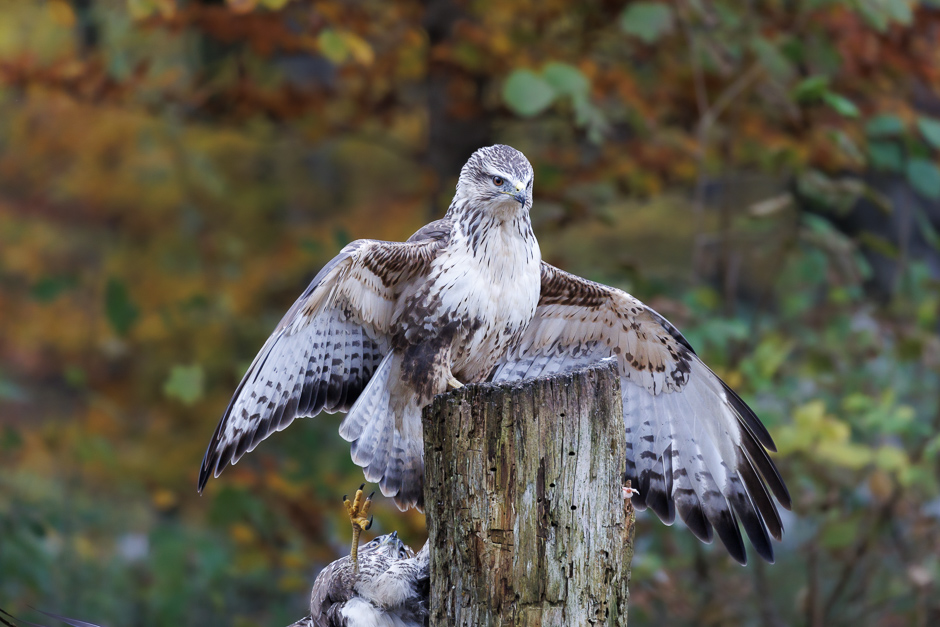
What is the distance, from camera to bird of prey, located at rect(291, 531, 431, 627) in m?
2.72

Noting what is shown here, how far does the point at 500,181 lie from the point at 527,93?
55.3 inches

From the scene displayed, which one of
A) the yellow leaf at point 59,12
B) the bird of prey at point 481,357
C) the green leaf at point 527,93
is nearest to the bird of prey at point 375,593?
the bird of prey at point 481,357

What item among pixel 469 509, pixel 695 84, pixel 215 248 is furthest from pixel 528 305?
pixel 215 248

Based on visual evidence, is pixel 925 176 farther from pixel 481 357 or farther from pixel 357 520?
pixel 357 520

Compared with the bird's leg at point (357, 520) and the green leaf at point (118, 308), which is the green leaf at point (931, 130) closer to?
the bird's leg at point (357, 520)

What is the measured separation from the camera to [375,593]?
274 centimetres

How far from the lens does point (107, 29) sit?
6.63 metres

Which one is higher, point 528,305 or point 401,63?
point 401,63

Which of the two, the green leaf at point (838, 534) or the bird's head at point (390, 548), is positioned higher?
the green leaf at point (838, 534)

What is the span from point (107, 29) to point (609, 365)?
5698 mm

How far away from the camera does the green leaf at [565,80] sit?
13.7 feet

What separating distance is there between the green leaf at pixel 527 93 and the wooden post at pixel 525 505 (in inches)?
84.9

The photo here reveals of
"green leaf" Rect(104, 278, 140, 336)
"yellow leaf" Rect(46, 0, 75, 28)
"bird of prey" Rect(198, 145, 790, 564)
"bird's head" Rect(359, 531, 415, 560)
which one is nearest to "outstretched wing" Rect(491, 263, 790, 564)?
"bird of prey" Rect(198, 145, 790, 564)

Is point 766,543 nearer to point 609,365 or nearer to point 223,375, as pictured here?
point 609,365
